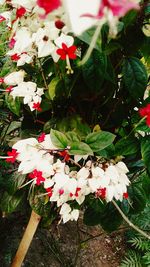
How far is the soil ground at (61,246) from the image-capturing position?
1.85 meters

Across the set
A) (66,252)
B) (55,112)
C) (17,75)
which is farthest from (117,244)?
(17,75)

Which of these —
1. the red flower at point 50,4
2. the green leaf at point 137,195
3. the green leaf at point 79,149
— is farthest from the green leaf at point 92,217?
the red flower at point 50,4

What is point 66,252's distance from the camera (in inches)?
78.2

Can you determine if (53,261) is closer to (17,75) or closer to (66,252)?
(66,252)

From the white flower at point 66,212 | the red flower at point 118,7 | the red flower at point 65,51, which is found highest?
the red flower at point 118,7

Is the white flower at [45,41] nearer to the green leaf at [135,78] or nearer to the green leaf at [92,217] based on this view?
the green leaf at [135,78]

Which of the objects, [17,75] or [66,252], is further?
[66,252]

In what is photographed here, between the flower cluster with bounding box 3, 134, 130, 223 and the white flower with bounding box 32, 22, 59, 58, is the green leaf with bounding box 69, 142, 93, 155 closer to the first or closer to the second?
the flower cluster with bounding box 3, 134, 130, 223

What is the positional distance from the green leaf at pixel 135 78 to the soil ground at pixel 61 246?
1067 millimetres

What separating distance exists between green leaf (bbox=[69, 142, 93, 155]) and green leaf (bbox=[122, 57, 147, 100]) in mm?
180

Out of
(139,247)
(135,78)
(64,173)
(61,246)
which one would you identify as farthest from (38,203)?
(139,247)

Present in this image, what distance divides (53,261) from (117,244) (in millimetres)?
507

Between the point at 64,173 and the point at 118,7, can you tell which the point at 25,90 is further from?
the point at 118,7

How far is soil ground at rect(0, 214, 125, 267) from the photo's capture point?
1854 millimetres
